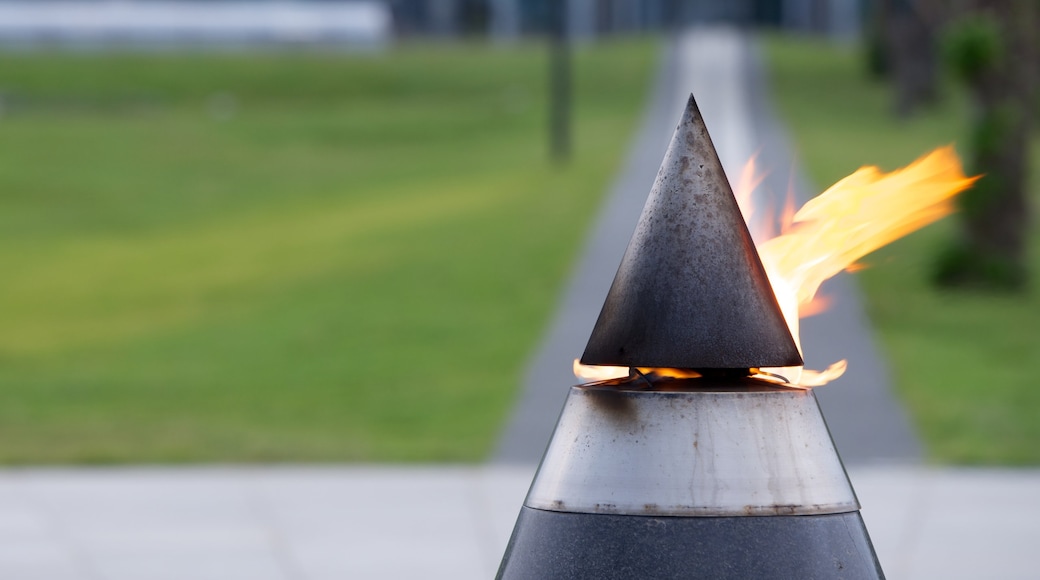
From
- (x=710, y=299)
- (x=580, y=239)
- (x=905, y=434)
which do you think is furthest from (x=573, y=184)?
(x=710, y=299)

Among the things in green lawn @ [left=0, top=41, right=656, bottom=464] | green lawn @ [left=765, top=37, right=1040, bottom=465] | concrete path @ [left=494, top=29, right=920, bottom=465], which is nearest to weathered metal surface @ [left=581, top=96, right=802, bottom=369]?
concrete path @ [left=494, top=29, right=920, bottom=465]

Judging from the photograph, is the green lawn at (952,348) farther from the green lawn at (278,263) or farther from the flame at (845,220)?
the green lawn at (278,263)

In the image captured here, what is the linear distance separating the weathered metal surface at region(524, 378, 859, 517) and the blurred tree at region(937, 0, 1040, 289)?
11887 millimetres

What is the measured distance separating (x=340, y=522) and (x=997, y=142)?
9.42m

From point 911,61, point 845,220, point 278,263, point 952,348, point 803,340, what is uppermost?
point 845,220

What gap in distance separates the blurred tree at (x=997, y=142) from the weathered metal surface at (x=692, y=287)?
11.8 metres

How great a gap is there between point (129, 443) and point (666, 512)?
7.78 meters

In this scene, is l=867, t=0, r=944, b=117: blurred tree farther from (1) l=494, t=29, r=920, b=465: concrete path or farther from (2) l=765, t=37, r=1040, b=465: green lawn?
(2) l=765, t=37, r=1040, b=465: green lawn

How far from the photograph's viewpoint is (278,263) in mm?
18984

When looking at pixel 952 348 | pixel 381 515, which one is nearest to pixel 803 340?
pixel 952 348

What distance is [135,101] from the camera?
43.0m

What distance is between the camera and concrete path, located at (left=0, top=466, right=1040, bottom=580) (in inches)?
267

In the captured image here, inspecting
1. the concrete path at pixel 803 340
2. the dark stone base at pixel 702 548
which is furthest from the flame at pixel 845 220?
the dark stone base at pixel 702 548

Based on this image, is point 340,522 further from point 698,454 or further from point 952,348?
point 952,348
